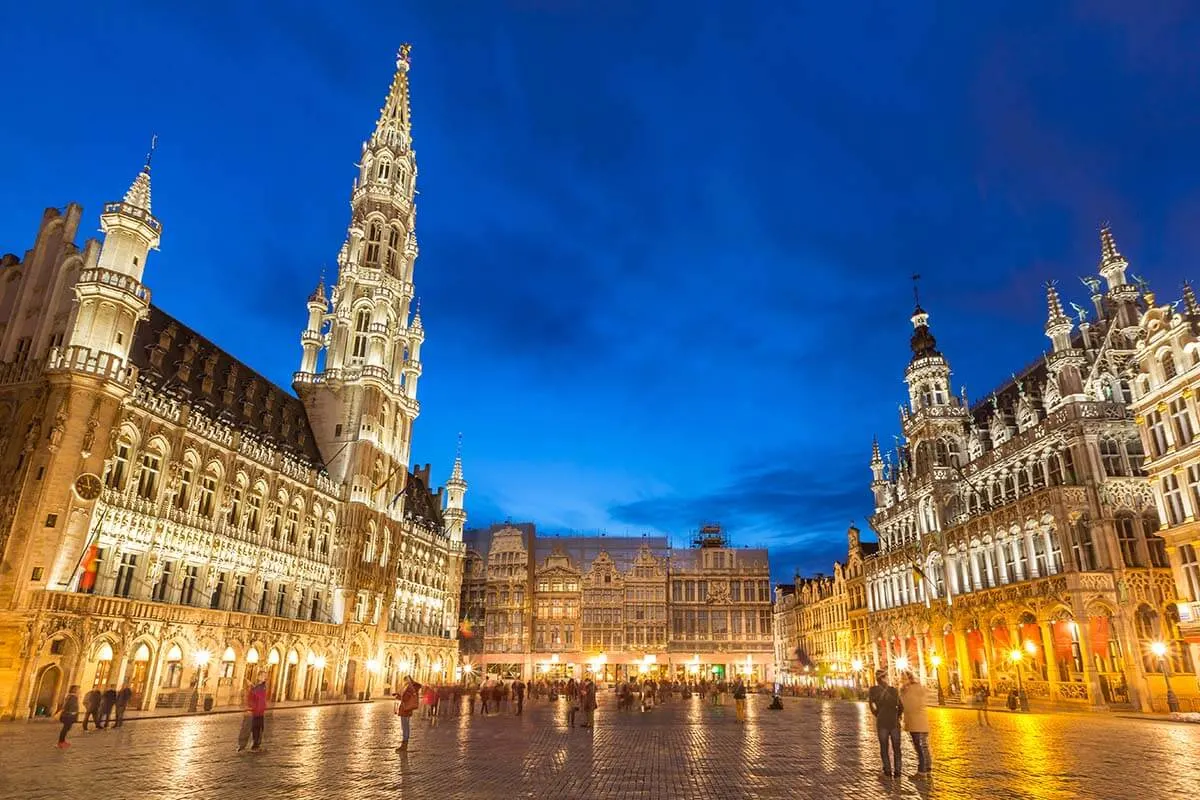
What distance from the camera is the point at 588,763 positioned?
17.1 meters

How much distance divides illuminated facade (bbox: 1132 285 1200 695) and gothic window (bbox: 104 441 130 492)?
168 ft

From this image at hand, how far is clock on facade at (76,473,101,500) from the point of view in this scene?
105 ft

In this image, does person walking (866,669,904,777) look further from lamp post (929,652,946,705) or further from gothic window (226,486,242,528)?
lamp post (929,652,946,705)

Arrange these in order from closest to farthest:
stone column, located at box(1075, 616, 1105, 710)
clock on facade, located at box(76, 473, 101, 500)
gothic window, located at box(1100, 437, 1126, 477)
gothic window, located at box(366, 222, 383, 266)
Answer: clock on facade, located at box(76, 473, 101, 500)
stone column, located at box(1075, 616, 1105, 710)
gothic window, located at box(1100, 437, 1126, 477)
gothic window, located at box(366, 222, 383, 266)

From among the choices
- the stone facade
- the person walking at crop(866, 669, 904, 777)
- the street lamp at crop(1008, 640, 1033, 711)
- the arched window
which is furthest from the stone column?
the arched window

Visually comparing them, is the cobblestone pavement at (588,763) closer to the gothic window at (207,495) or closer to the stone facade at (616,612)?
the gothic window at (207,495)

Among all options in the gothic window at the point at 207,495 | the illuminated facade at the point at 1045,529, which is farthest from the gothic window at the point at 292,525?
the illuminated facade at the point at 1045,529

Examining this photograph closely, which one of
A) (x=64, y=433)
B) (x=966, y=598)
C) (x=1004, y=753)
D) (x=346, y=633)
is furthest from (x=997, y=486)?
(x=64, y=433)

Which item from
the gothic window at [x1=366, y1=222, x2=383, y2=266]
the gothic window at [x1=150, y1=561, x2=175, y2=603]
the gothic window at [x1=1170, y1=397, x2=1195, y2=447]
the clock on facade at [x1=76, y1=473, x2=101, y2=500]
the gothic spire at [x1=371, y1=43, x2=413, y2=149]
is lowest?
the gothic window at [x1=150, y1=561, x2=175, y2=603]

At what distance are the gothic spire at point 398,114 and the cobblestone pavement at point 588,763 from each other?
61.6 meters

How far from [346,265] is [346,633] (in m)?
32.9

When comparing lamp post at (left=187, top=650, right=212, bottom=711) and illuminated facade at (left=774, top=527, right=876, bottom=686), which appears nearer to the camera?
lamp post at (left=187, top=650, right=212, bottom=711)

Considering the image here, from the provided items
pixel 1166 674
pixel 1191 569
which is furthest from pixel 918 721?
pixel 1166 674

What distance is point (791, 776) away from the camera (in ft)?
48.9
